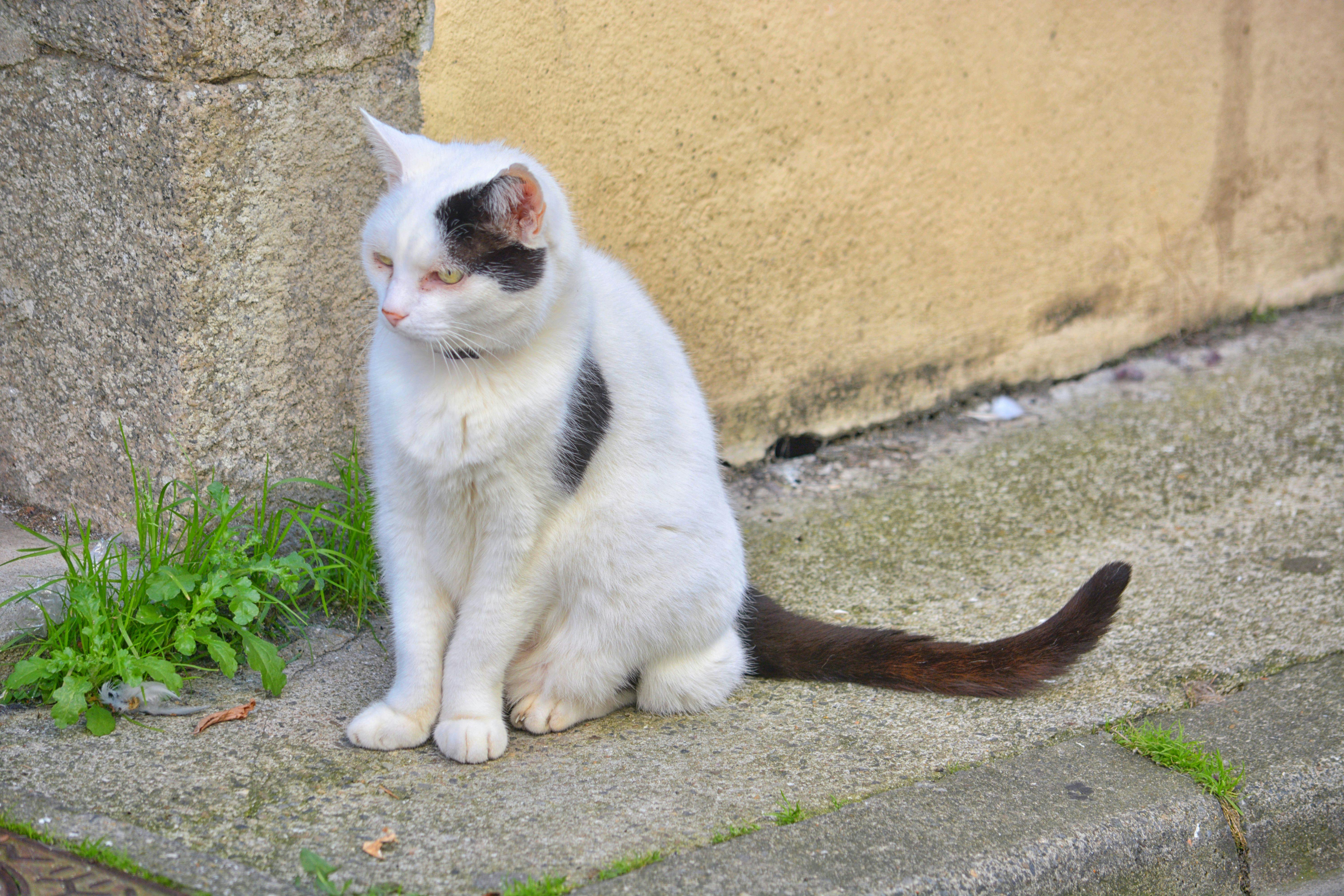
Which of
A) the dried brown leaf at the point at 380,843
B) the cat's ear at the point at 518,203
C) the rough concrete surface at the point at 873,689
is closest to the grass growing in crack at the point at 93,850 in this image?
the rough concrete surface at the point at 873,689

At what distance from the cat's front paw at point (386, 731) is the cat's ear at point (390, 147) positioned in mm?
1019

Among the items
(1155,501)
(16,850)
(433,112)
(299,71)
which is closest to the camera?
(16,850)

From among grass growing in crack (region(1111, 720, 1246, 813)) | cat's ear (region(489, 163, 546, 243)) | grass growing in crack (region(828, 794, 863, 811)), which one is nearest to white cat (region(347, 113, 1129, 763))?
cat's ear (region(489, 163, 546, 243))

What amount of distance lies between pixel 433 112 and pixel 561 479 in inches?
44.4

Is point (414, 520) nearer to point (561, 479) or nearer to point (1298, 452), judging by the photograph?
point (561, 479)

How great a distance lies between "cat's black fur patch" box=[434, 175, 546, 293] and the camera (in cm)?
192

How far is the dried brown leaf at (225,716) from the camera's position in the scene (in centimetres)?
229

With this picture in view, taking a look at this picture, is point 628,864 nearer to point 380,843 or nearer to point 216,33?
point 380,843

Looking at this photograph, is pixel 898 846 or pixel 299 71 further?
pixel 299 71

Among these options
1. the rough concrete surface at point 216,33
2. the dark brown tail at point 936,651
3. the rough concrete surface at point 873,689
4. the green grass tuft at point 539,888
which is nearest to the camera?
the green grass tuft at point 539,888

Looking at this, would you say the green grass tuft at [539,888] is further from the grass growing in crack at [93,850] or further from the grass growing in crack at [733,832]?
the grass growing in crack at [93,850]

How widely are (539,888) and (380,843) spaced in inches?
12.0

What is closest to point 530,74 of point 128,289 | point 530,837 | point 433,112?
point 433,112

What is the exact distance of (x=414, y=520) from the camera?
2.24 m
